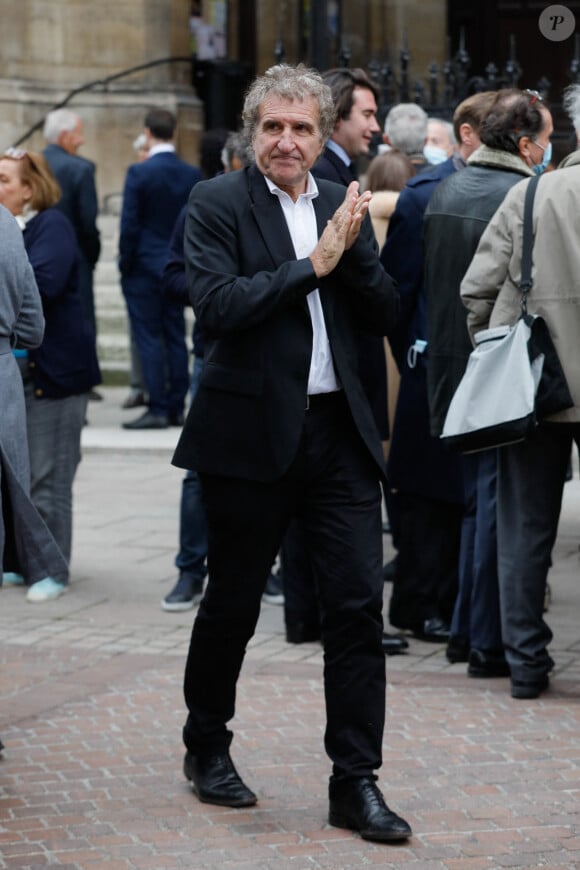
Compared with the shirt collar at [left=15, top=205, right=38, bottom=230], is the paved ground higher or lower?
lower

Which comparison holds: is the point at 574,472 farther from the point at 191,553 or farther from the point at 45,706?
the point at 45,706

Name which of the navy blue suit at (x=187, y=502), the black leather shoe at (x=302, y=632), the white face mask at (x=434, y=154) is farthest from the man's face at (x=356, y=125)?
the white face mask at (x=434, y=154)

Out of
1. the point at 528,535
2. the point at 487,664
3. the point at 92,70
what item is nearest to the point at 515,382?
the point at 528,535

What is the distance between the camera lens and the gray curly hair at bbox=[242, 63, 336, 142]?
4.78 meters

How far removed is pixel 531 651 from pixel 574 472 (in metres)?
4.65

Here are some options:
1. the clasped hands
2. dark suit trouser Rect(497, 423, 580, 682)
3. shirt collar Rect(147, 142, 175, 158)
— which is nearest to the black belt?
the clasped hands

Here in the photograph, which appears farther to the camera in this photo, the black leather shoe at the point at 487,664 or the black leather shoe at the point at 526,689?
the black leather shoe at the point at 487,664

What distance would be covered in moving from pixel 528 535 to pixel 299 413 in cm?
171

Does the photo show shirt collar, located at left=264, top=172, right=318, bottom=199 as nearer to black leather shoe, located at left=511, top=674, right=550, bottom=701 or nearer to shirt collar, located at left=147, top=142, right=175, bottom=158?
black leather shoe, located at left=511, top=674, right=550, bottom=701

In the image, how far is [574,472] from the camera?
10742 mm

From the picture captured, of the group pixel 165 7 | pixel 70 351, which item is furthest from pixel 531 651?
pixel 165 7

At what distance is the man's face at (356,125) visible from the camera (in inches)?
272

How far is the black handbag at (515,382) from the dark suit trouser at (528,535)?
0.66 feet

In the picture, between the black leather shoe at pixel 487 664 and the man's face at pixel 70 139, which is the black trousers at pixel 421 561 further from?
the man's face at pixel 70 139
